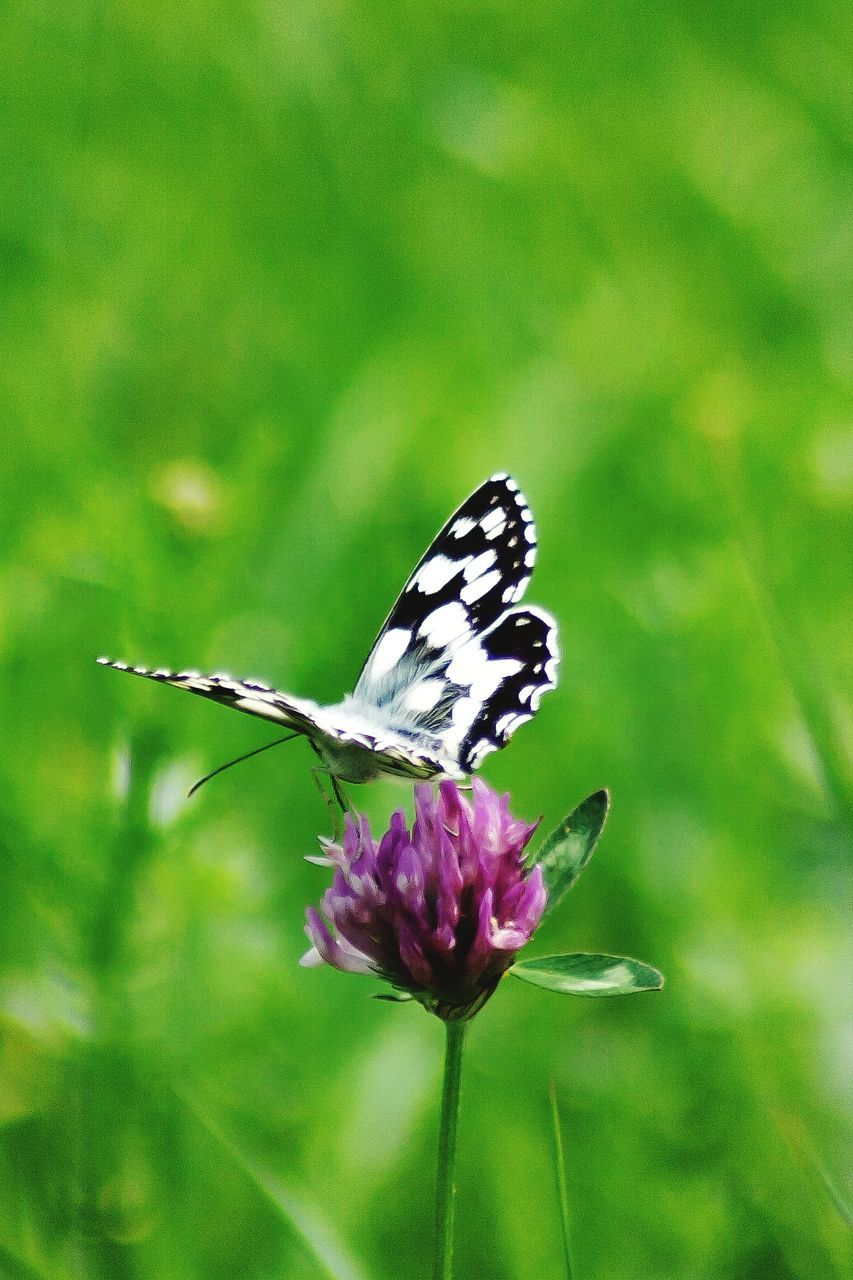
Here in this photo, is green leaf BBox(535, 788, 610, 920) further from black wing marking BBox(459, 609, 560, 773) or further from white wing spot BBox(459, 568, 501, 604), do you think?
white wing spot BBox(459, 568, 501, 604)

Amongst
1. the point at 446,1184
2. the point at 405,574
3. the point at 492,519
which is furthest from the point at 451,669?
the point at 405,574

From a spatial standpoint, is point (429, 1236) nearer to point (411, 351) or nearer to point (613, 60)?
point (411, 351)

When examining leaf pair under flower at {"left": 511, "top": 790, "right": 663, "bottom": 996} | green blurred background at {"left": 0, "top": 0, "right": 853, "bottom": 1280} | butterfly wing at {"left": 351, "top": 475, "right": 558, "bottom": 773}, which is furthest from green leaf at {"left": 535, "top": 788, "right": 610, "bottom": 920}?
green blurred background at {"left": 0, "top": 0, "right": 853, "bottom": 1280}

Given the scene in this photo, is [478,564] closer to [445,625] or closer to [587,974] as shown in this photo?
[445,625]

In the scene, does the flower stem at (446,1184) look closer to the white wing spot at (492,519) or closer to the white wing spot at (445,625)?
the white wing spot at (445,625)

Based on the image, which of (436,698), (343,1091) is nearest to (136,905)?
(343,1091)

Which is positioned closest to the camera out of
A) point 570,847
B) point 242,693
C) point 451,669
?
point 242,693
